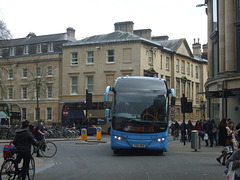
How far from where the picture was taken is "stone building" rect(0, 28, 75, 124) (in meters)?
60.4

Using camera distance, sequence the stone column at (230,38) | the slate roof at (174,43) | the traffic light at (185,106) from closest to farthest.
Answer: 1. the traffic light at (185,106)
2. the stone column at (230,38)
3. the slate roof at (174,43)

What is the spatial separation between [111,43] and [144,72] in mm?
5966

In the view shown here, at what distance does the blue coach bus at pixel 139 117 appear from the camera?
63.4ft

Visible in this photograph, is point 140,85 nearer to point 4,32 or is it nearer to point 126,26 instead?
point 4,32

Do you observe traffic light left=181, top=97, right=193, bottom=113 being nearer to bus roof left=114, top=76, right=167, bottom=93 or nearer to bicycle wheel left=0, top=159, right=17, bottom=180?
bus roof left=114, top=76, right=167, bottom=93

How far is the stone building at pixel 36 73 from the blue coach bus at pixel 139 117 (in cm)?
3951

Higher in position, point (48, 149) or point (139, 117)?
point (139, 117)

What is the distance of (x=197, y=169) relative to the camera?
14562mm

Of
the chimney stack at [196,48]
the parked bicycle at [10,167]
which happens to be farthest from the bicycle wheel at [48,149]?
the chimney stack at [196,48]

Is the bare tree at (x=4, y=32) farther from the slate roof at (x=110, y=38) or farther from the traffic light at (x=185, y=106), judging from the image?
the slate roof at (x=110, y=38)

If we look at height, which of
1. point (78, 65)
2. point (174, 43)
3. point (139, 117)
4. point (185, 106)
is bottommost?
point (139, 117)

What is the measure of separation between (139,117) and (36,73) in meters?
44.5

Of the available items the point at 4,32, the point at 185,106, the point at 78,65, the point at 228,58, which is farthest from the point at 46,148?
the point at 78,65

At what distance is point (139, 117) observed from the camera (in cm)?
1934
